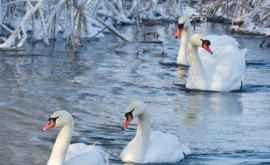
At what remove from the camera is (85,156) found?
917cm

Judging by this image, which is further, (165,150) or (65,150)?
(165,150)

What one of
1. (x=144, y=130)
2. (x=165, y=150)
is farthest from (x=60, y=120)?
(x=165, y=150)

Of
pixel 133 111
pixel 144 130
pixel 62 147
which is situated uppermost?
pixel 133 111

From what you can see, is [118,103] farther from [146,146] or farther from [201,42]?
[146,146]

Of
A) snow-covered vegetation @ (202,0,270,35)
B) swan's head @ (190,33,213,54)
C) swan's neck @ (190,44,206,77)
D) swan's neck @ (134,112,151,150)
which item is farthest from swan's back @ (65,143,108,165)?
snow-covered vegetation @ (202,0,270,35)

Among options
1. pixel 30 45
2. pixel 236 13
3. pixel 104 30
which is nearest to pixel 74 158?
pixel 30 45

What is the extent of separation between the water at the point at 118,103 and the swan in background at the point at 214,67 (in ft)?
0.77

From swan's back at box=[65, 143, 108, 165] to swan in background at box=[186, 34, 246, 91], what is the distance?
5.84 metres

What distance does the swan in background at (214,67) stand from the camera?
15.1 m

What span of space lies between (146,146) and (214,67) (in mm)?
5694

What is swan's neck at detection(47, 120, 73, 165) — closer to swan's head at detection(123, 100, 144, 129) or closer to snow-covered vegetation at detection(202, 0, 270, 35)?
swan's head at detection(123, 100, 144, 129)

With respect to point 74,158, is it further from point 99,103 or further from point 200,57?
point 200,57

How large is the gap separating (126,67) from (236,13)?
996cm

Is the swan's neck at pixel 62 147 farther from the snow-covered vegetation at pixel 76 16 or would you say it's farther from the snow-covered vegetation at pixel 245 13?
the snow-covered vegetation at pixel 245 13
